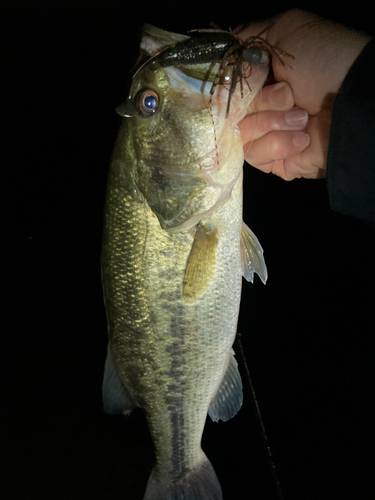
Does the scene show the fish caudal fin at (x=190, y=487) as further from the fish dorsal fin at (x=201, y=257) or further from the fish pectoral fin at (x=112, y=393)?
the fish dorsal fin at (x=201, y=257)

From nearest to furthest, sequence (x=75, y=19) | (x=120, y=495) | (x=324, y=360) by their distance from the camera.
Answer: (x=120, y=495)
(x=324, y=360)
(x=75, y=19)

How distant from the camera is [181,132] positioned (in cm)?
93

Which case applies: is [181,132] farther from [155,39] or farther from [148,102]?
[155,39]

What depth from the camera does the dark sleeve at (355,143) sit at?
0.90 m

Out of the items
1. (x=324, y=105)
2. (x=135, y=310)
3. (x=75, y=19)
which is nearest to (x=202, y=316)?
(x=135, y=310)

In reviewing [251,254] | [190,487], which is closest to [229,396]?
[190,487]

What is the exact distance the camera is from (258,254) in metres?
1.15

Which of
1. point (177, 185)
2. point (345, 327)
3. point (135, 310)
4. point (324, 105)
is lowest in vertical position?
point (345, 327)

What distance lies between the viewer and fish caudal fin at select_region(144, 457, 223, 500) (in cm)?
140

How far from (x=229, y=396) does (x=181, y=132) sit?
1.06 meters

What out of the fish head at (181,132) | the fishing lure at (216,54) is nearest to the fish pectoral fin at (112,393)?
the fish head at (181,132)

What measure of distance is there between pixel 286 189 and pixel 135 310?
2277 mm

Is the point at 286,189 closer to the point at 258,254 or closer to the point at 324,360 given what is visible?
the point at 324,360

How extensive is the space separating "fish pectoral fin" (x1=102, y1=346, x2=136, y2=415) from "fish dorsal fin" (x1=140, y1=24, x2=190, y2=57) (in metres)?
1.10
